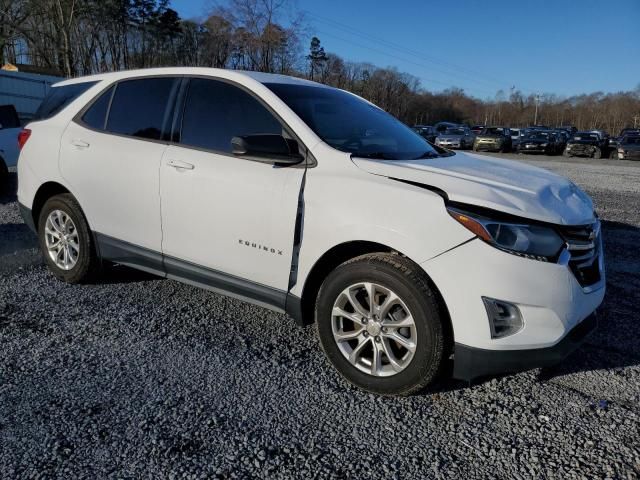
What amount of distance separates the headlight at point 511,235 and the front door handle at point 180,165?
1760 mm

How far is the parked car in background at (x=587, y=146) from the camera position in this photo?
1105 inches

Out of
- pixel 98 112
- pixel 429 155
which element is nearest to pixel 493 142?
pixel 429 155

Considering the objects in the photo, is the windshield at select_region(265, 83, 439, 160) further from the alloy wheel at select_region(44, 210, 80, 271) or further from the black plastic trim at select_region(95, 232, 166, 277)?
the alloy wheel at select_region(44, 210, 80, 271)

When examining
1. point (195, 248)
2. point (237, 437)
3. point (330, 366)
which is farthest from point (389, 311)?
point (195, 248)

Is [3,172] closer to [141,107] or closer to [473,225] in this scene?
[141,107]

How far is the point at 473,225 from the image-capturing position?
7.93 feet

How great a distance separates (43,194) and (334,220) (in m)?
3.05

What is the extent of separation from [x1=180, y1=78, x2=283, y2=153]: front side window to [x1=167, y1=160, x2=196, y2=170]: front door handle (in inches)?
6.0

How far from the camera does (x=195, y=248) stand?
3.33 meters

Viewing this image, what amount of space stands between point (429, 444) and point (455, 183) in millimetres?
1327

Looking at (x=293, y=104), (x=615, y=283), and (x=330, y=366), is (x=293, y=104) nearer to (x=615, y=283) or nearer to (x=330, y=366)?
(x=330, y=366)

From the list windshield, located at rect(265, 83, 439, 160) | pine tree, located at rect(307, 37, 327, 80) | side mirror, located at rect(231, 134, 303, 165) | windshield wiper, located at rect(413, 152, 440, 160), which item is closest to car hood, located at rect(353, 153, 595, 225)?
windshield wiper, located at rect(413, 152, 440, 160)

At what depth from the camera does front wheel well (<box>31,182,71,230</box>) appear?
4238 millimetres

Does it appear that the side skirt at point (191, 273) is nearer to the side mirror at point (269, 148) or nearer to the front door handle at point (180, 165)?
the front door handle at point (180, 165)
